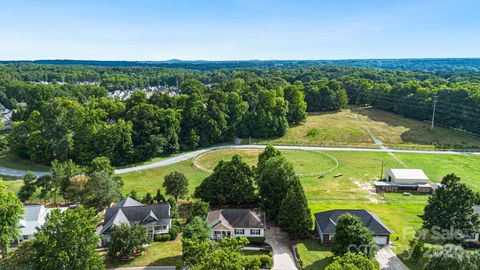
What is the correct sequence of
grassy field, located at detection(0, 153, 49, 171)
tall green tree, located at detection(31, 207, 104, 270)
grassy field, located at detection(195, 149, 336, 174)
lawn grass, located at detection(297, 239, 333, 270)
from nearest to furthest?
1. tall green tree, located at detection(31, 207, 104, 270)
2. lawn grass, located at detection(297, 239, 333, 270)
3. grassy field, located at detection(195, 149, 336, 174)
4. grassy field, located at detection(0, 153, 49, 171)

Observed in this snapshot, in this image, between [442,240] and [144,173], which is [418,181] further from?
[144,173]

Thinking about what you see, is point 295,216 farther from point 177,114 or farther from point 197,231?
point 177,114

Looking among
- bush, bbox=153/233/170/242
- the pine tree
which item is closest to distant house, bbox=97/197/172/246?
bush, bbox=153/233/170/242

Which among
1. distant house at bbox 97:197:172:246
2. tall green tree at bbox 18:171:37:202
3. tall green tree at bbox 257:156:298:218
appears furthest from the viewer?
tall green tree at bbox 18:171:37:202

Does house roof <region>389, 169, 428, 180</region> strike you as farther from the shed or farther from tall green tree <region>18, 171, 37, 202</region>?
tall green tree <region>18, 171, 37, 202</region>

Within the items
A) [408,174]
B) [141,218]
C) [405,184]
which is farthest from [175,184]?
[408,174]

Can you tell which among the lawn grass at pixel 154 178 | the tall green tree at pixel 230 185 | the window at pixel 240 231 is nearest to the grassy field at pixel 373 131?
the lawn grass at pixel 154 178

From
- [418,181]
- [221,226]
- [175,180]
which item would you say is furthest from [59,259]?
[418,181]

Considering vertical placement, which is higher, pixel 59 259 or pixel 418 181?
pixel 59 259
